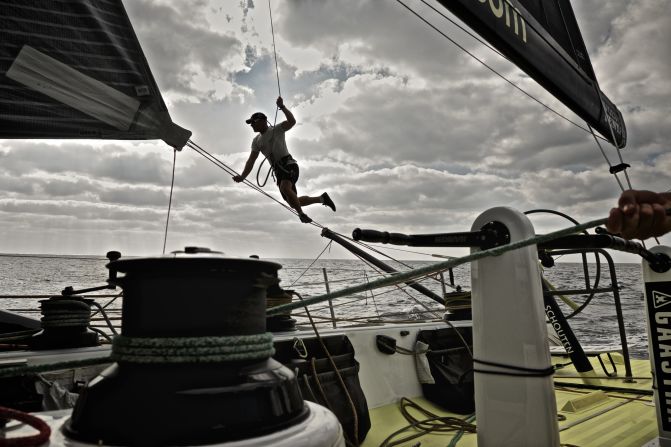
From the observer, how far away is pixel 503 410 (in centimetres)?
146

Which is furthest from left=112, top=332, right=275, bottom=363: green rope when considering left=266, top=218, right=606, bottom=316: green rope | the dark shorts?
the dark shorts

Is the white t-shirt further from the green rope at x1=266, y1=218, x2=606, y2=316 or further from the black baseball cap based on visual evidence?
the green rope at x1=266, y1=218, x2=606, y2=316

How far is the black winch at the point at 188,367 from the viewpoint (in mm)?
628

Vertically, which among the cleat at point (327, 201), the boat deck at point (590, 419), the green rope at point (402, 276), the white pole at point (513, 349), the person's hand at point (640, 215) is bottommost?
the boat deck at point (590, 419)

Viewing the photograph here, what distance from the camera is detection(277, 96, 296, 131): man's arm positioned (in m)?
5.63

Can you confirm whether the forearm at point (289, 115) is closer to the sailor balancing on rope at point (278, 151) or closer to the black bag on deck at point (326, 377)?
the sailor balancing on rope at point (278, 151)

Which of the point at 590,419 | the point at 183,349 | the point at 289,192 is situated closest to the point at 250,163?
the point at 289,192

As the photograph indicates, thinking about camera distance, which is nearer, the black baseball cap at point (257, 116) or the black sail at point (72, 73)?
the black sail at point (72, 73)

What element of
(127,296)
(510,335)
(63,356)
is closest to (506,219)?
(510,335)

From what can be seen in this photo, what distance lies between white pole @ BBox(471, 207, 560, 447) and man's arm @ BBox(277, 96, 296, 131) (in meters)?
4.47

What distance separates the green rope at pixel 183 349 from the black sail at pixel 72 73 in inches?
83.0

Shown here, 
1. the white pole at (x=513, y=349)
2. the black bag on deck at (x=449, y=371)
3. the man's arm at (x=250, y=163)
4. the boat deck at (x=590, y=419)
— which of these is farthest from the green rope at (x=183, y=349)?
the man's arm at (x=250, y=163)

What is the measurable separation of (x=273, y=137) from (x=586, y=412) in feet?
14.6

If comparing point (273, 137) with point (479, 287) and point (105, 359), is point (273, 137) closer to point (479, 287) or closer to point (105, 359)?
point (479, 287)
